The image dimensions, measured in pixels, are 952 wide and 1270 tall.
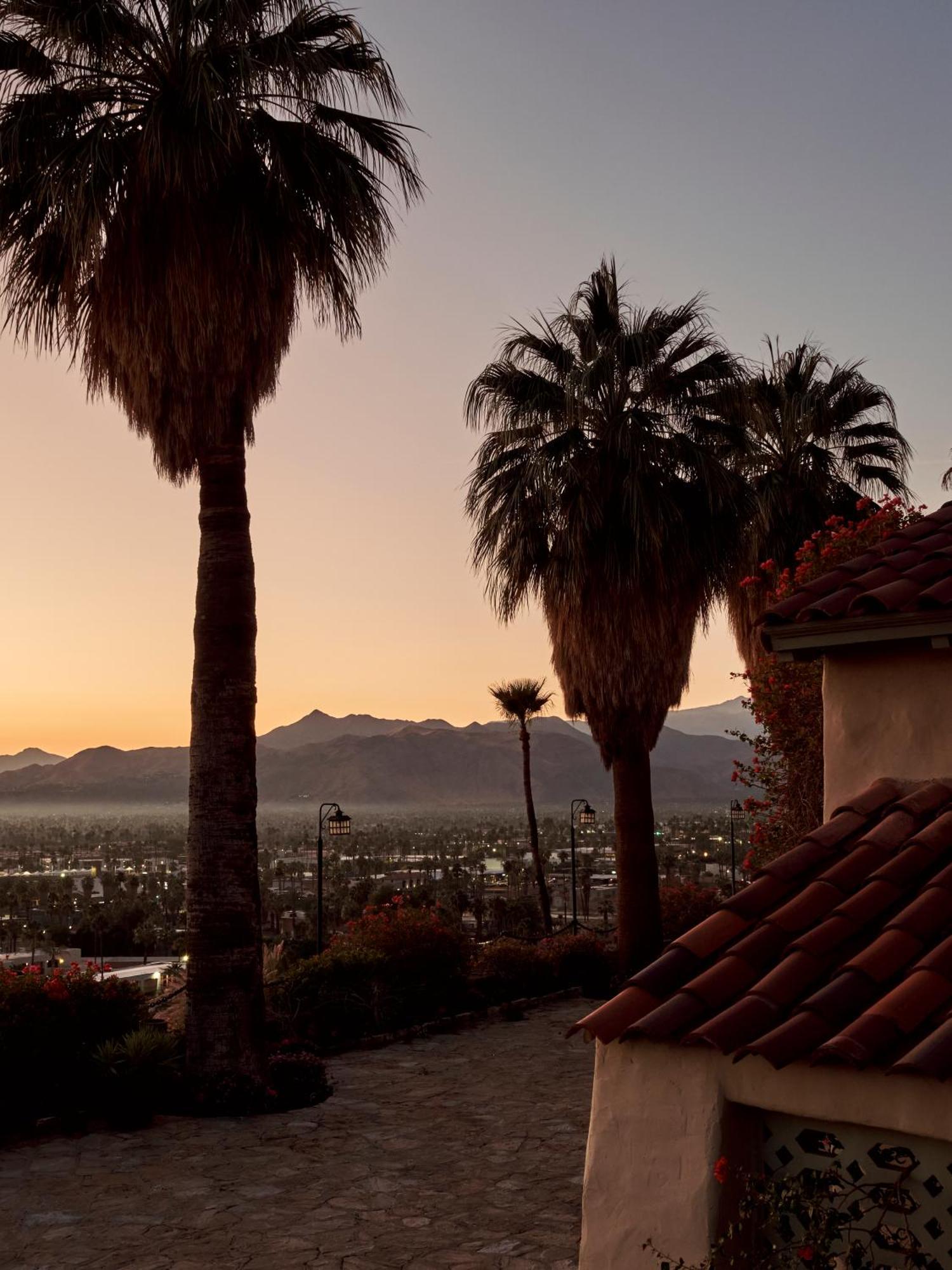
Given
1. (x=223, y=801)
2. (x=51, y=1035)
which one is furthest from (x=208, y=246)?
(x=51, y=1035)

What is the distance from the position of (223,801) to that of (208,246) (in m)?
6.40

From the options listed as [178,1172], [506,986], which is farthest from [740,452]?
[178,1172]

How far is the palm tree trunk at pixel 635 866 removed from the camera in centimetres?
2116

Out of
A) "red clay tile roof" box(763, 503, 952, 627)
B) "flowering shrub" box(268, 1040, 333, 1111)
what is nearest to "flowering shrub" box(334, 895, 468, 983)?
"flowering shrub" box(268, 1040, 333, 1111)

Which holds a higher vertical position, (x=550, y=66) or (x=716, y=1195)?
(x=550, y=66)

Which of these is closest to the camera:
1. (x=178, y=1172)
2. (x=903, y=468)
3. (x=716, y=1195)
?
(x=716, y=1195)

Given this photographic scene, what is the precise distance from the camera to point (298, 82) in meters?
13.4

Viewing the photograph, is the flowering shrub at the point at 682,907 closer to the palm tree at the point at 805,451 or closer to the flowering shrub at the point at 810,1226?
the palm tree at the point at 805,451

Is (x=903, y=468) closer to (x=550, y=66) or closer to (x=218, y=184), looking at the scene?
(x=550, y=66)

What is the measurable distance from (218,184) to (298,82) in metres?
1.71

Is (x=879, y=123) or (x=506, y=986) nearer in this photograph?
(x=879, y=123)

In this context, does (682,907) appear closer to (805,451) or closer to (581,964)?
(581,964)

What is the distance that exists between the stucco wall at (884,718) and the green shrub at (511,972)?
14.0m

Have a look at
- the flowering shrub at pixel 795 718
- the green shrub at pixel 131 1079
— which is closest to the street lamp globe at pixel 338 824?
the flowering shrub at pixel 795 718
